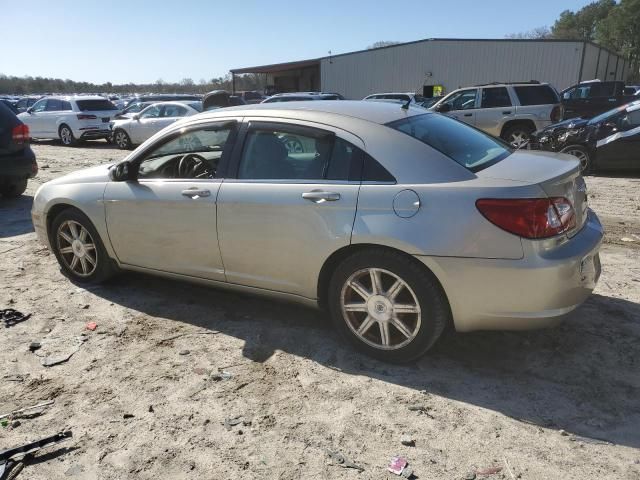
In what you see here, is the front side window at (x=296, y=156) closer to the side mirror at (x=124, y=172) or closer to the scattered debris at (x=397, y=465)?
the side mirror at (x=124, y=172)

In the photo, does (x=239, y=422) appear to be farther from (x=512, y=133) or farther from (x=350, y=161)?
(x=512, y=133)

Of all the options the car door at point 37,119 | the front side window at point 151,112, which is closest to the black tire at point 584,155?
the front side window at point 151,112

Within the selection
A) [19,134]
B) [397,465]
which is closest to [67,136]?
[19,134]

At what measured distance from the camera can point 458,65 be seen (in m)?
32.7

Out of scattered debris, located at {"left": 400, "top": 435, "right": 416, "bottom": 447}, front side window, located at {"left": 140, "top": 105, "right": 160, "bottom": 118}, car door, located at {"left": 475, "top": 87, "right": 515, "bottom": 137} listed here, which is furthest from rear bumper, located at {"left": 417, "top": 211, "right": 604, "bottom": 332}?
front side window, located at {"left": 140, "top": 105, "right": 160, "bottom": 118}

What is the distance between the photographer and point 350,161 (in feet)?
10.9

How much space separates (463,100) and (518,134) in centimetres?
183

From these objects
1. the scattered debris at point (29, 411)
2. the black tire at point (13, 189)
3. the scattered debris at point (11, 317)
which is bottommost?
the scattered debris at point (29, 411)

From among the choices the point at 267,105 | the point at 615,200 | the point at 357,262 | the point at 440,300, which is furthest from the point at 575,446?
the point at 615,200

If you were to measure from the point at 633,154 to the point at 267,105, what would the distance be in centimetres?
868

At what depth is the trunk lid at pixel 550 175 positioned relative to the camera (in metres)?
2.99

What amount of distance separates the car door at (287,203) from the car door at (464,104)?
1092cm

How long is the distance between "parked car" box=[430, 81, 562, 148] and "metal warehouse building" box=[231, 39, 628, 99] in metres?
19.3

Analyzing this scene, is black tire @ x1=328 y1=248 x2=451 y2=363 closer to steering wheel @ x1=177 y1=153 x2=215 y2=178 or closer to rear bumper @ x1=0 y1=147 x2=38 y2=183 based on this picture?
steering wheel @ x1=177 y1=153 x2=215 y2=178
